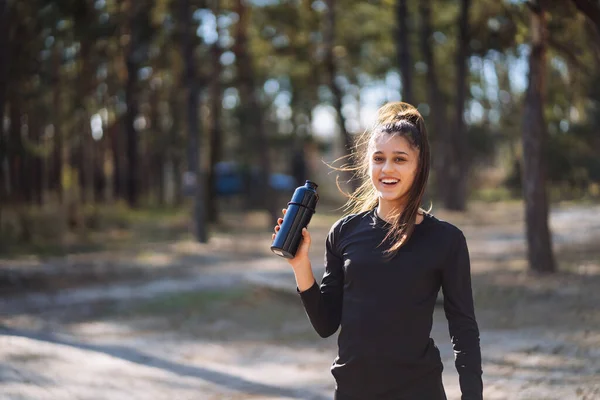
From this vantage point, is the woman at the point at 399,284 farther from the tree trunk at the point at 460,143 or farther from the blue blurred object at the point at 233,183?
the blue blurred object at the point at 233,183

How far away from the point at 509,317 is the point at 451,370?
10.4ft

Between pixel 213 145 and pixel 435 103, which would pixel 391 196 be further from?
pixel 435 103

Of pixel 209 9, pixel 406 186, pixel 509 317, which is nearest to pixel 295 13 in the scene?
pixel 209 9

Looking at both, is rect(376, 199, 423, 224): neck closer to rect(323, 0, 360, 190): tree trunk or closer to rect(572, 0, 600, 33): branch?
rect(572, 0, 600, 33): branch

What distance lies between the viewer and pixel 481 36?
16.8 meters

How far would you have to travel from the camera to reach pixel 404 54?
A: 17.9m

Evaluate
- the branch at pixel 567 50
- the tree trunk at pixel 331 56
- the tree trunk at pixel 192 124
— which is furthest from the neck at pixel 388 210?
the tree trunk at pixel 331 56

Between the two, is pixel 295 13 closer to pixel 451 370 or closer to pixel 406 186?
pixel 451 370

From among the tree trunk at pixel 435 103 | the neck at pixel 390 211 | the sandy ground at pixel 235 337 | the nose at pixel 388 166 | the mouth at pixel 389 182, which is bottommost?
the sandy ground at pixel 235 337

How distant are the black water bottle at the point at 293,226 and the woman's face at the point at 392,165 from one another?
238 millimetres

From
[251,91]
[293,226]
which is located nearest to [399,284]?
[293,226]

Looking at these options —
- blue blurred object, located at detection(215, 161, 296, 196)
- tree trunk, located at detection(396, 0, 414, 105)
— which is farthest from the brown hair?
blue blurred object, located at detection(215, 161, 296, 196)

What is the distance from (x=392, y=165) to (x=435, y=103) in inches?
1196

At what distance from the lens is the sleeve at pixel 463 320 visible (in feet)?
9.46
